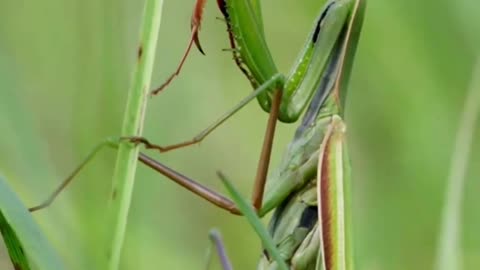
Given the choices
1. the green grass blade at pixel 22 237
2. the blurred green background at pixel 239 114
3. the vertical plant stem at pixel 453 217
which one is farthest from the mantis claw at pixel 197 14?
the vertical plant stem at pixel 453 217

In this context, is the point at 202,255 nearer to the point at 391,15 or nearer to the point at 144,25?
the point at 391,15

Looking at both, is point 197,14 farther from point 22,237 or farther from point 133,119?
point 22,237

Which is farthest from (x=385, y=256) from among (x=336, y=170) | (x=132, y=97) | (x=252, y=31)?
(x=132, y=97)

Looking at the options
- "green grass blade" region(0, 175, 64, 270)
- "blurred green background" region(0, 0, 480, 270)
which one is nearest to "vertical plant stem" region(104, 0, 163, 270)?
"green grass blade" region(0, 175, 64, 270)

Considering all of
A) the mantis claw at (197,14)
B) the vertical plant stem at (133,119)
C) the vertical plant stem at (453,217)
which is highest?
the mantis claw at (197,14)

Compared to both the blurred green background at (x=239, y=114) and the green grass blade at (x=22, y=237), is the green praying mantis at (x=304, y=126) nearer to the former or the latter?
the blurred green background at (x=239, y=114)
